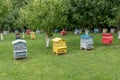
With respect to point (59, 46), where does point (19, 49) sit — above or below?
above

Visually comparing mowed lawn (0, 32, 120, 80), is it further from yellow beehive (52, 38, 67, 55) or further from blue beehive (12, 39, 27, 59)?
yellow beehive (52, 38, 67, 55)

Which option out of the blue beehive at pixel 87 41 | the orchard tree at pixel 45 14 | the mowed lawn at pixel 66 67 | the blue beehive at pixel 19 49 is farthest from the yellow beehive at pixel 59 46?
the orchard tree at pixel 45 14

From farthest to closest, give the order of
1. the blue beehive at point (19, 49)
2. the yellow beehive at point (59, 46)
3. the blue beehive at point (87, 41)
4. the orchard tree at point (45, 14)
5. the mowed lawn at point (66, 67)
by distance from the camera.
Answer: the orchard tree at point (45, 14)
the blue beehive at point (87, 41)
the yellow beehive at point (59, 46)
the blue beehive at point (19, 49)
the mowed lawn at point (66, 67)

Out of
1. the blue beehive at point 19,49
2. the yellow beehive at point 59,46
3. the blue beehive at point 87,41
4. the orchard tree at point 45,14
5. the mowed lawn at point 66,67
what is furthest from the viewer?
the orchard tree at point 45,14

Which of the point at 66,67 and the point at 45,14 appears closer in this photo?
the point at 66,67

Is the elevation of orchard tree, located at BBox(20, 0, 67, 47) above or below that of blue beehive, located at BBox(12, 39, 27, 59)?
above

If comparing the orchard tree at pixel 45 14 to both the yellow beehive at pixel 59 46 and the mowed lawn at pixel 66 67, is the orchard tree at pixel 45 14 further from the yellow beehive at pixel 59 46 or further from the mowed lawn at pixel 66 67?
the mowed lawn at pixel 66 67

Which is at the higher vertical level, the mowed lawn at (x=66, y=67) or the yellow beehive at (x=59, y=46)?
the yellow beehive at (x=59, y=46)

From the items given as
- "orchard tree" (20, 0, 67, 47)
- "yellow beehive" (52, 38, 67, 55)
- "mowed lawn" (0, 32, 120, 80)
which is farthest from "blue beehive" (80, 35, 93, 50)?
"orchard tree" (20, 0, 67, 47)

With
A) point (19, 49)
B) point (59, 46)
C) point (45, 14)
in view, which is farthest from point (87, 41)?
point (19, 49)

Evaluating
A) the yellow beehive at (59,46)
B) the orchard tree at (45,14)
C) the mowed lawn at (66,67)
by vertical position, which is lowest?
the mowed lawn at (66,67)

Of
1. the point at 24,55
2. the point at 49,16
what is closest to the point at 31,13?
the point at 49,16

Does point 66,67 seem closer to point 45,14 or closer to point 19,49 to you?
point 19,49

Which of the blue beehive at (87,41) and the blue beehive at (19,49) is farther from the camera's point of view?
the blue beehive at (87,41)
